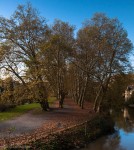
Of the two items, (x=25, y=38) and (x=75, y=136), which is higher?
(x=25, y=38)

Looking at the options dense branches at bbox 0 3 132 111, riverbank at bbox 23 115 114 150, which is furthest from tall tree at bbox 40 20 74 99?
riverbank at bbox 23 115 114 150

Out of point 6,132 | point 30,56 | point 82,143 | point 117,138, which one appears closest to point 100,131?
point 117,138

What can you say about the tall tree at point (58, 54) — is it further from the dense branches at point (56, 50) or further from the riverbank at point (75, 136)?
the riverbank at point (75, 136)

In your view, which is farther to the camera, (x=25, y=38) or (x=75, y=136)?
(x=25, y=38)

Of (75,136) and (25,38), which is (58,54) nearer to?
(25,38)

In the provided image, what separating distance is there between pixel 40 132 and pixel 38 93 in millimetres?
9258

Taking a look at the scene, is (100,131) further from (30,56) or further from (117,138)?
(30,56)

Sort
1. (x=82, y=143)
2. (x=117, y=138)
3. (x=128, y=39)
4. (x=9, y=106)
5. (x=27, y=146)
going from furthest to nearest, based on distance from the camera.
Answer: (x=9, y=106), (x=128, y=39), (x=117, y=138), (x=82, y=143), (x=27, y=146)

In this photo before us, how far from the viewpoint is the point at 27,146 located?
12.8m

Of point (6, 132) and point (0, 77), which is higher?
point (0, 77)

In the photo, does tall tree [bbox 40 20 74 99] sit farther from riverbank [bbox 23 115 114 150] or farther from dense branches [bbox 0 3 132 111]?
riverbank [bbox 23 115 114 150]

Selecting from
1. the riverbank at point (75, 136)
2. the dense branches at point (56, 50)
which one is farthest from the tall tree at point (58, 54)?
the riverbank at point (75, 136)

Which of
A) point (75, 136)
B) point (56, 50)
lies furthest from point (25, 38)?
point (75, 136)

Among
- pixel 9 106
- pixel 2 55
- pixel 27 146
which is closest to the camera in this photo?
pixel 27 146
